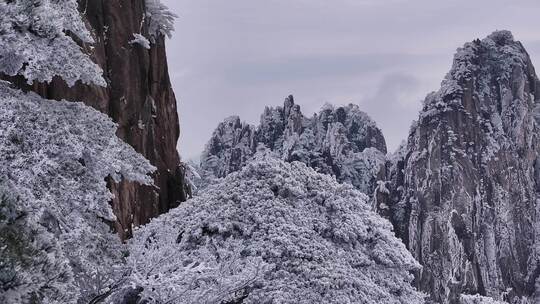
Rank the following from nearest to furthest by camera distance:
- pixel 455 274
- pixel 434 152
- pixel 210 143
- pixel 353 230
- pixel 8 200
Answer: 1. pixel 8 200
2. pixel 353 230
3. pixel 455 274
4. pixel 434 152
5. pixel 210 143

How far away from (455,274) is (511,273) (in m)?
6.28

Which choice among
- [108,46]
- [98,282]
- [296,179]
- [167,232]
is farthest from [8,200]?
[108,46]

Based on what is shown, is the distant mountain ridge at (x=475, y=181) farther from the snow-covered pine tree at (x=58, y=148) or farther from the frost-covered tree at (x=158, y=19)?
the snow-covered pine tree at (x=58, y=148)

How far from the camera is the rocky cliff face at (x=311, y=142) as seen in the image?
3531 inches

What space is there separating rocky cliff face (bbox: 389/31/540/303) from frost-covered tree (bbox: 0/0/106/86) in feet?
189

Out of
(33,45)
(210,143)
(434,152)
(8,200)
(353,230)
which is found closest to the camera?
(8,200)

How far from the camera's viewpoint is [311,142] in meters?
93.4

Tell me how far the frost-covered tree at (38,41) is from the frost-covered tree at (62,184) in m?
0.60

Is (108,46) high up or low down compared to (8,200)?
up

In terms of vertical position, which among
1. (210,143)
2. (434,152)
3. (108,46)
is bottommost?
(108,46)

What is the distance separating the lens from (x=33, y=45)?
27.0ft

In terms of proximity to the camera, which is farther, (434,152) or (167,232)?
(434,152)

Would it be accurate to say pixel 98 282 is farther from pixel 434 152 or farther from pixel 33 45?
pixel 434 152

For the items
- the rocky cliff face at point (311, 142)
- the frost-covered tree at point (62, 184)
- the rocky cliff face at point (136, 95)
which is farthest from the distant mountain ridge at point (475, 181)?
the frost-covered tree at point (62, 184)
